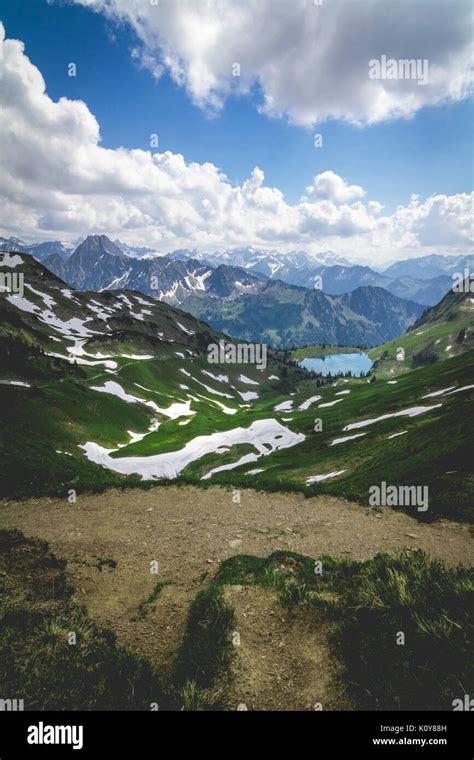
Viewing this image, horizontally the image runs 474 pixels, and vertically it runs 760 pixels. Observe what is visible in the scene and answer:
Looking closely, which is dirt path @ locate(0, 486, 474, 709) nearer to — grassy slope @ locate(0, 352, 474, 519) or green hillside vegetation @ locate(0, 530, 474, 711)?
green hillside vegetation @ locate(0, 530, 474, 711)

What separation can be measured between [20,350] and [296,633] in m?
105

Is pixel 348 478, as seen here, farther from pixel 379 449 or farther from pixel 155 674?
pixel 155 674

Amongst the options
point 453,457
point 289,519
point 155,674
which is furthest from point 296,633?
point 453,457

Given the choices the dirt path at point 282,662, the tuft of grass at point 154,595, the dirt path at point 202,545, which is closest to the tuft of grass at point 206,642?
the dirt path at point 282,662

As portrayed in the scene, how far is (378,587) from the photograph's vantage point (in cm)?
1015

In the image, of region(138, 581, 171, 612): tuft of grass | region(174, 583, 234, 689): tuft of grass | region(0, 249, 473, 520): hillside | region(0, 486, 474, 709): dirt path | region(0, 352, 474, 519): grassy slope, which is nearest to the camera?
region(174, 583, 234, 689): tuft of grass

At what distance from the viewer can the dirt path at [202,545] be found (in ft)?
31.5

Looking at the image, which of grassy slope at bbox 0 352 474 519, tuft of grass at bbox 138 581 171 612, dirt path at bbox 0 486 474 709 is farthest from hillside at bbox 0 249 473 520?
tuft of grass at bbox 138 581 171 612

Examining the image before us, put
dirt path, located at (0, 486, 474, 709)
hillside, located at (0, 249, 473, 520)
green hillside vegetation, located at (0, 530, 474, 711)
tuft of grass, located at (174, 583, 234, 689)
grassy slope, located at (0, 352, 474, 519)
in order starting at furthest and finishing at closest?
1. hillside, located at (0, 249, 473, 520)
2. grassy slope, located at (0, 352, 474, 519)
3. dirt path, located at (0, 486, 474, 709)
4. tuft of grass, located at (174, 583, 234, 689)
5. green hillside vegetation, located at (0, 530, 474, 711)

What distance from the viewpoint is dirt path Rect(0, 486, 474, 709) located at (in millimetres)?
9609

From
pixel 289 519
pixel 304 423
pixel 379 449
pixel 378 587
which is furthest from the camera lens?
pixel 304 423

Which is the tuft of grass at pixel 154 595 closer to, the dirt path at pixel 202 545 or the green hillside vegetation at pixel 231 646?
the dirt path at pixel 202 545

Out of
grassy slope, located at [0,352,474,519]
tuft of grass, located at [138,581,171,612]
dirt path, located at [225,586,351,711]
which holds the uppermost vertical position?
grassy slope, located at [0,352,474,519]

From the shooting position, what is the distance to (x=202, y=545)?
17359 mm
